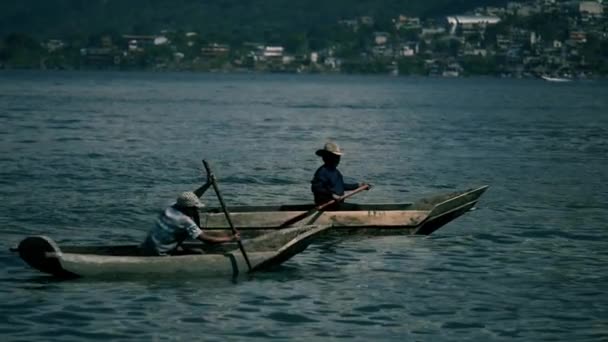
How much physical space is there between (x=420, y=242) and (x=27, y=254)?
8.67 meters

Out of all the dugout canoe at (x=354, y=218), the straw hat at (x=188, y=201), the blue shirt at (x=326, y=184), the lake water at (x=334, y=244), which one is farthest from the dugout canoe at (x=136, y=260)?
the blue shirt at (x=326, y=184)

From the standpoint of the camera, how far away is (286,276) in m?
22.7

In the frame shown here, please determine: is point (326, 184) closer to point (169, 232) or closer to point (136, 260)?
point (169, 232)

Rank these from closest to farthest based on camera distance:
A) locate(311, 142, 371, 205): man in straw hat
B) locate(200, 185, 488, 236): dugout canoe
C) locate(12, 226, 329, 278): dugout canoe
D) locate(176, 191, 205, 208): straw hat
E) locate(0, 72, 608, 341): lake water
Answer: locate(0, 72, 608, 341): lake water
locate(12, 226, 329, 278): dugout canoe
locate(176, 191, 205, 208): straw hat
locate(311, 142, 371, 205): man in straw hat
locate(200, 185, 488, 236): dugout canoe

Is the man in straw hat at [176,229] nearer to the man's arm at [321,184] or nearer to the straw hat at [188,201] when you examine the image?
the straw hat at [188,201]

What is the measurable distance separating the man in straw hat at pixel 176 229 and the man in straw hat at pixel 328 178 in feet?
16.0

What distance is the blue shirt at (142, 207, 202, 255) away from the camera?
21.2 metres

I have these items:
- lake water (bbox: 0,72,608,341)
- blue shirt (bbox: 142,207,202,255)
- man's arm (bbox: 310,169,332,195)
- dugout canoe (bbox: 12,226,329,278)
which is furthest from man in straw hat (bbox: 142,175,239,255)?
man's arm (bbox: 310,169,332,195)

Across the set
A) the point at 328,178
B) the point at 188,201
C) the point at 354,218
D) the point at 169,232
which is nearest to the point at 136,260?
the point at 169,232

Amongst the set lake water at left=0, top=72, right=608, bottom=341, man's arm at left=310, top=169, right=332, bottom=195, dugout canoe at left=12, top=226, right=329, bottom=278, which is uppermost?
man's arm at left=310, top=169, right=332, bottom=195

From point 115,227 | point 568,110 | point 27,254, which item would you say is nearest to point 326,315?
point 27,254

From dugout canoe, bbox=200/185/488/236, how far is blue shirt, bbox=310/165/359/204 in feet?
1.03

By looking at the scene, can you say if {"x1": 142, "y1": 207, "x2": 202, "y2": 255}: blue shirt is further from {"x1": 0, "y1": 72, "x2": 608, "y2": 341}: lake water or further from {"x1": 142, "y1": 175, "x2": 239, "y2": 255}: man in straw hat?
{"x1": 0, "y1": 72, "x2": 608, "y2": 341}: lake water

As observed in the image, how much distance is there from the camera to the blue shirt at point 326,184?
25984 mm
